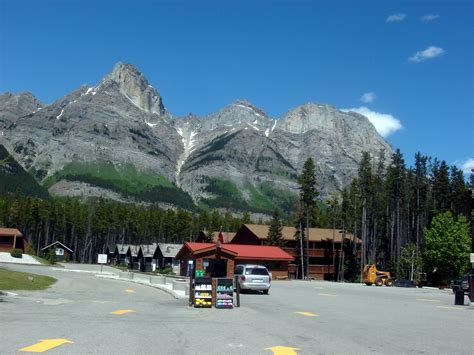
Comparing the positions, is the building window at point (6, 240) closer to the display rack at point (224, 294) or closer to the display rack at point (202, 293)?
the display rack at point (202, 293)

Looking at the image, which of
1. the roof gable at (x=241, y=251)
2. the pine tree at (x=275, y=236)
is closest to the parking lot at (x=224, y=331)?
the roof gable at (x=241, y=251)

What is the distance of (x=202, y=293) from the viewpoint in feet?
68.4

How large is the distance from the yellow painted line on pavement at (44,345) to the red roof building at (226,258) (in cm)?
4456

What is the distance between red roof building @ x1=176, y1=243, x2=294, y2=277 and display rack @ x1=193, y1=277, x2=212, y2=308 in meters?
34.6

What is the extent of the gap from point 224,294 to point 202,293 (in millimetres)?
869

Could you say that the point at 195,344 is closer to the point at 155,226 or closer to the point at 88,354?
the point at 88,354

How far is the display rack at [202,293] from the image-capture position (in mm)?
20844

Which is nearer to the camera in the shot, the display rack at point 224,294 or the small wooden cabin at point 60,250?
the display rack at point 224,294

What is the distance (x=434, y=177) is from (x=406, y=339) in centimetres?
8938

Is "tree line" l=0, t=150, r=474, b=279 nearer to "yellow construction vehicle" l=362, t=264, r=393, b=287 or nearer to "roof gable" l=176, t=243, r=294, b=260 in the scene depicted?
"yellow construction vehicle" l=362, t=264, r=393, b=287

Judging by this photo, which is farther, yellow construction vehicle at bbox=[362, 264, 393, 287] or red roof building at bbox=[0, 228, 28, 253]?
red roof building at bbox=[0, 228, 28, 253]

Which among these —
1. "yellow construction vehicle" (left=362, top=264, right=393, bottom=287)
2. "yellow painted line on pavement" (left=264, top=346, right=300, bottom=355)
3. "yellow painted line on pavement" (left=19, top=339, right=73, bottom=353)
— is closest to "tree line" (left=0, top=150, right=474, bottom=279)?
"yellow construction vehicle" (left=362, top=264, right=393, bottom=287)

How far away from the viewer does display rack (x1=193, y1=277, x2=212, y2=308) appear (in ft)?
68.4

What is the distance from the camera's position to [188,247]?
64062 mm
